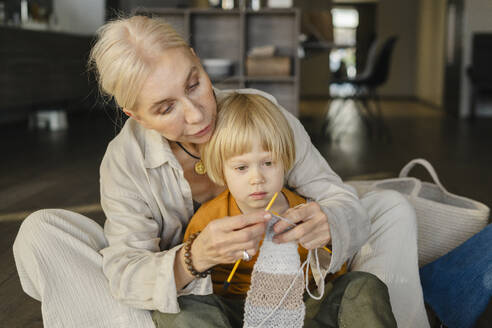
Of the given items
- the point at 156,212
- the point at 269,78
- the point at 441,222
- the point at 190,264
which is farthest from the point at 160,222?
the point at 269,78

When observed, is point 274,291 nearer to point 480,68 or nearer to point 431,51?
point 480,68

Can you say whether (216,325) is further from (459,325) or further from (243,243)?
(459,325)

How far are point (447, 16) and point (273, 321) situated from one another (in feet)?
30.7

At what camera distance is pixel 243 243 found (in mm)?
1050

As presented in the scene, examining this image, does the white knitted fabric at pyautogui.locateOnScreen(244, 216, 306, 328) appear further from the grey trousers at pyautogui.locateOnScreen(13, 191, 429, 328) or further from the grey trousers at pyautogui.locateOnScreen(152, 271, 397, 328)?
the grey trousers at pyautogui.locateOnScreen(13, 191, 429, 328)

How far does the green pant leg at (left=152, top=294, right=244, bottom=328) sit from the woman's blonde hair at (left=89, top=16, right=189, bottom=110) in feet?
1.40

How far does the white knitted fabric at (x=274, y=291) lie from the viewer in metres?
1.22

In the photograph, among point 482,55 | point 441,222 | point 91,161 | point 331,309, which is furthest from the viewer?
point 482,55

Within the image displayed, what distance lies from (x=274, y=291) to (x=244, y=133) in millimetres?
345

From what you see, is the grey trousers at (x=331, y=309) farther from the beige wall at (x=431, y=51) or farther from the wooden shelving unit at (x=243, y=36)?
the beige wall at (x=431, y=51)

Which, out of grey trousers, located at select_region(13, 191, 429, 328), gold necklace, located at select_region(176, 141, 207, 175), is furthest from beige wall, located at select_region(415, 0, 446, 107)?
gold necklace, located at select_region(176, 141, 207, 175)

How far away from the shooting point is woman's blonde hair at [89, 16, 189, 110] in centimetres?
117

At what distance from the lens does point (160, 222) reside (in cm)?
137

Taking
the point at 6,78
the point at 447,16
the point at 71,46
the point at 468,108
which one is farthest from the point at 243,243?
the point at 447,16
